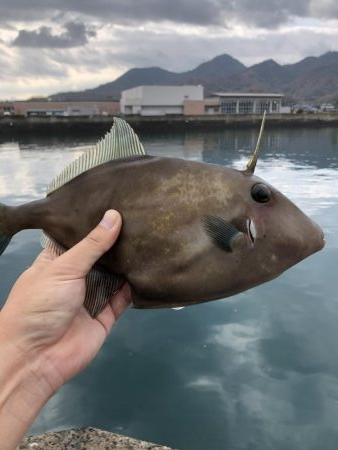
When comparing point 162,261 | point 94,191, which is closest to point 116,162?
point 94,191

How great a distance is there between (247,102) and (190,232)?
98666 millimetres

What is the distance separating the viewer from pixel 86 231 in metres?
2.29

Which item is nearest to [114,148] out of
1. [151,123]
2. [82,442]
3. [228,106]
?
[82,442]

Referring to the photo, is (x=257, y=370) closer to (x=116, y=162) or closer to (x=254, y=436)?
(x=254, y=436)

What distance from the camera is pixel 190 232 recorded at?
2.06 meters

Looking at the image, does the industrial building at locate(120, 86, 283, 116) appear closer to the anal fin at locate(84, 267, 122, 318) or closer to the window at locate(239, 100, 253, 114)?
the window at locate(239, 100, 253, 114)

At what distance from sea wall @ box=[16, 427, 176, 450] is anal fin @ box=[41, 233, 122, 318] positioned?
176cm

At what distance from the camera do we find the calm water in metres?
5.43

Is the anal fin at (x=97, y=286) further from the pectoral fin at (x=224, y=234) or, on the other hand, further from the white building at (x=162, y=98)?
the white building at (x=162, y=98)

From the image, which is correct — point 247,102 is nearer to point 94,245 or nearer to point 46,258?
point 46,258

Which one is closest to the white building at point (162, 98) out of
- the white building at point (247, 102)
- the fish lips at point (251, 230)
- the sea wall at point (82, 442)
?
the white building at point (247, 102)

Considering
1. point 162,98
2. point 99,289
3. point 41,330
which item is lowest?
point 162,98

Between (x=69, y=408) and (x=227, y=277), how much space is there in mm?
4488

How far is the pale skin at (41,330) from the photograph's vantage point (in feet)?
7.05
